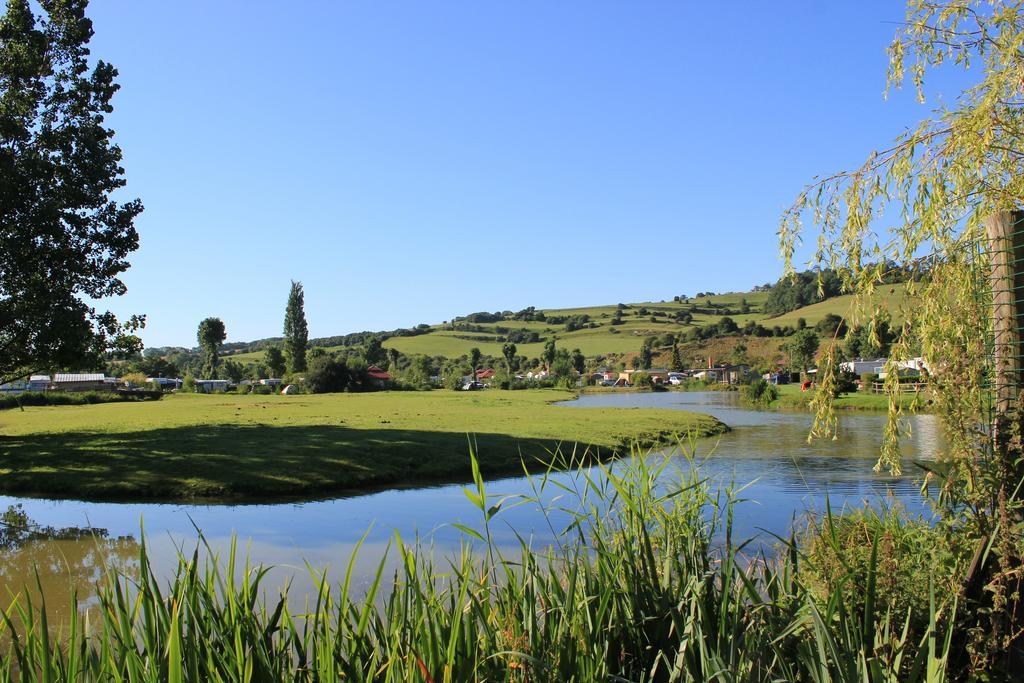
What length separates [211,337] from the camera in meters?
120

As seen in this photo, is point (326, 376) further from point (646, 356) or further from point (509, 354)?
point (646, 356)

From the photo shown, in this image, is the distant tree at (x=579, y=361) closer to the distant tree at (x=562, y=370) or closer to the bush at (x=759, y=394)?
the distant tree at (x=562, y=370)

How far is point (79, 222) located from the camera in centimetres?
2058

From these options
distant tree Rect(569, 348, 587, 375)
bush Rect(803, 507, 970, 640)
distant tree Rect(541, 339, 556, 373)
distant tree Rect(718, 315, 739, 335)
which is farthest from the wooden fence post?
distant tree Rect(718, 315, 739, 335)

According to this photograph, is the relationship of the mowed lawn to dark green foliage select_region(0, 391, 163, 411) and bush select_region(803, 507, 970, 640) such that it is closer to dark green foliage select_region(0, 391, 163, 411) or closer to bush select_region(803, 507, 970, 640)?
bush select_region(803, 507, 970, 640)

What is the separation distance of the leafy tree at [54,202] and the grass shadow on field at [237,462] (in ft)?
9.64

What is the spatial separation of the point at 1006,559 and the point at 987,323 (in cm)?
152

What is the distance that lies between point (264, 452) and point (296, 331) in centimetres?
8524

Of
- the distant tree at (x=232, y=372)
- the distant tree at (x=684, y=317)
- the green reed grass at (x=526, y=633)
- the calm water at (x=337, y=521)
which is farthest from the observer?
the distant tree at (x=684, y=317)

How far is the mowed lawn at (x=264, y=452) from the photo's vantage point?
14.9m

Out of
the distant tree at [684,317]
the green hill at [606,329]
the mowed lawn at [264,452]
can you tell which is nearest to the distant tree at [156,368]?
the green hill at [606,329]

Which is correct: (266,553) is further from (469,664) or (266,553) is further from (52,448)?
(52,448)

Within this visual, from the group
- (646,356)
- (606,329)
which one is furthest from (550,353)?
(606,329)

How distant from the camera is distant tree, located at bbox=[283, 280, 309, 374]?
326ft
